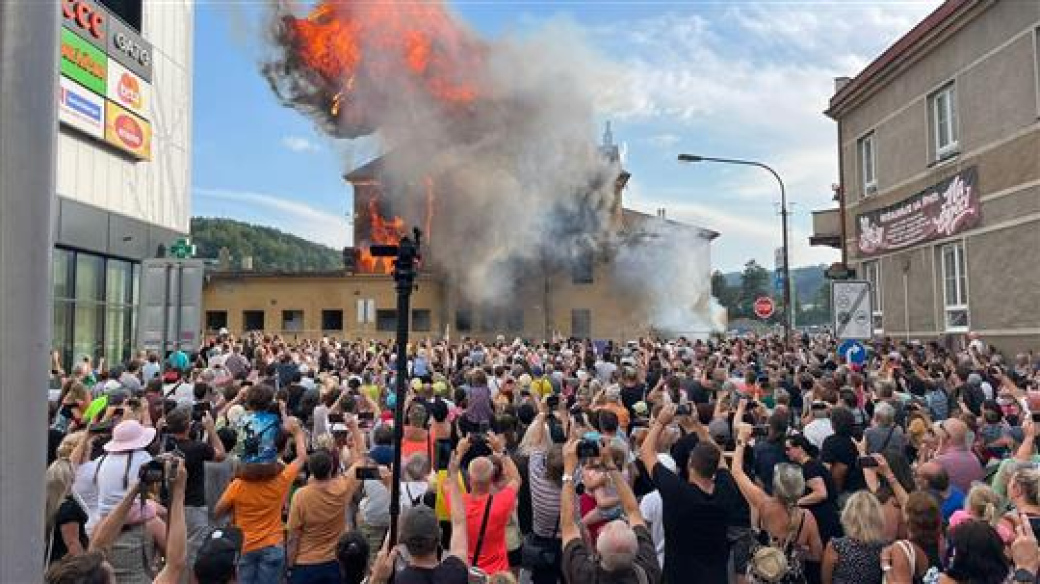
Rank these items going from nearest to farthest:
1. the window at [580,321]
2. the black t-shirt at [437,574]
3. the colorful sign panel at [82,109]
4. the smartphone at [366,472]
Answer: the black t-shirt at [437,574] → the smartphone at [366,472] → the colorful sign panel at [82,109] → the window at [580,321]

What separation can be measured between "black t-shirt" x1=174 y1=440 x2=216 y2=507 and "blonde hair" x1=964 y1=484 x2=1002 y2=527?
512 cm

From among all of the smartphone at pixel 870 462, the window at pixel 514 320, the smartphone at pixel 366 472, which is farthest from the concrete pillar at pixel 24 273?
the window at pixel 514 320

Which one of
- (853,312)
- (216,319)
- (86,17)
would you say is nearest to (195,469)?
(853,312)

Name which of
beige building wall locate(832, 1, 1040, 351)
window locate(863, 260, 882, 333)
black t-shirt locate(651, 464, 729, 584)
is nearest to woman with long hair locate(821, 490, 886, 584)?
black t-shirt locate(651, 464, 729, 584)

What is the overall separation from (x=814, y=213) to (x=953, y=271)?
9.31 m

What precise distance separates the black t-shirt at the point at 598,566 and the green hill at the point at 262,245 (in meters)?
97.3

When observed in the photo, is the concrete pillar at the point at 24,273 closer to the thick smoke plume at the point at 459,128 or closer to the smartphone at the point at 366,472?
the smartphone at the point at 366,472

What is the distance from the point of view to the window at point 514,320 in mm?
39438

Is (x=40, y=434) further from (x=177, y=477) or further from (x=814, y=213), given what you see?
(x=814, y=213)

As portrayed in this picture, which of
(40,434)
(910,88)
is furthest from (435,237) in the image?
(40,434)

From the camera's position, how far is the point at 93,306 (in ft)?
66.6

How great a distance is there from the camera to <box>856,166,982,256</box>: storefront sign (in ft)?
53.0

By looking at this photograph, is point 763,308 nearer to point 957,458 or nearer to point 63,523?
point 957,458

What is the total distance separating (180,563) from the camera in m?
3.81
